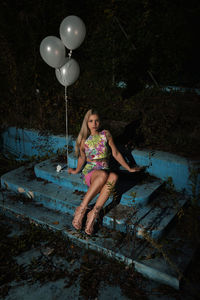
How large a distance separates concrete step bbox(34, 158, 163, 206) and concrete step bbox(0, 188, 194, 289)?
0.53m

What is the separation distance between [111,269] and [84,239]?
548 millimetres

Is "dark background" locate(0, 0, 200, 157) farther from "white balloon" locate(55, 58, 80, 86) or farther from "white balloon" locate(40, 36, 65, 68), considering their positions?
"white balloon" locate(40, 36, 65, 68)

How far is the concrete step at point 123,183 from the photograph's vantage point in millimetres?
3756

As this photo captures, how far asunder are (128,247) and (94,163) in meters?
1.35

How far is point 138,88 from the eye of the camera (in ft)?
24.2

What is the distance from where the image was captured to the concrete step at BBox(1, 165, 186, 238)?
3.38m

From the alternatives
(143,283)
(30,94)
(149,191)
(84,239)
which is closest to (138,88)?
(30,94)

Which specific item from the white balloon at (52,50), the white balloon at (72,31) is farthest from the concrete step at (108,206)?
the white balloon at (72,31)

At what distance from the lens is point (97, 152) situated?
3885mm

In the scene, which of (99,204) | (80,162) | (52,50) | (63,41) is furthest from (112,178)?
(63,41)

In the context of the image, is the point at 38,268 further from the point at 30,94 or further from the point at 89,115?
the point at 30,94

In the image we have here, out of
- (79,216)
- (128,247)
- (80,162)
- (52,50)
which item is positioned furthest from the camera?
(80,162)

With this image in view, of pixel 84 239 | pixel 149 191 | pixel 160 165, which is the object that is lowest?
pixel 84 239

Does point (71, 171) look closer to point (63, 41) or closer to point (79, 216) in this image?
point (79, 216)
